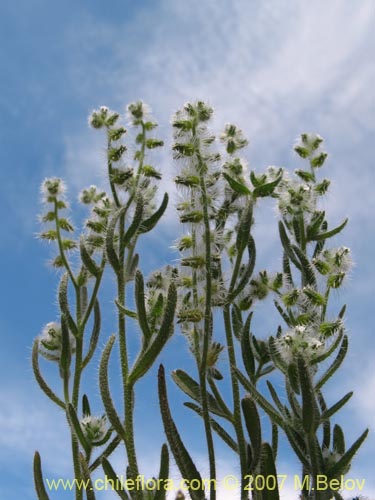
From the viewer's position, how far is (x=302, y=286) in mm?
2617

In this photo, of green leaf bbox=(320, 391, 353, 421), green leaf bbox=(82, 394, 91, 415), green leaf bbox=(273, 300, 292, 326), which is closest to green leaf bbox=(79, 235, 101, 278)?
green leaf bbox=(82, 394, 91, 415)

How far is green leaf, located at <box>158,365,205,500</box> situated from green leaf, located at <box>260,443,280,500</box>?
0.21m

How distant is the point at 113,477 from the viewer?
7.18ft

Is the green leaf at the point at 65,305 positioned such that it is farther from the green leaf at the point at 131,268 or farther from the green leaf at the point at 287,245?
the green leaf at the point at 287,245

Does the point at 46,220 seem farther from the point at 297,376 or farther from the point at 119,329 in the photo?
the point at 297,376

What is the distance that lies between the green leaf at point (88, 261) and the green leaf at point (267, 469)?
921 millimetres

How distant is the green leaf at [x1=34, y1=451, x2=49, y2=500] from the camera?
237 centimetres

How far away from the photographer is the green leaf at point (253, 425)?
212 centimetres

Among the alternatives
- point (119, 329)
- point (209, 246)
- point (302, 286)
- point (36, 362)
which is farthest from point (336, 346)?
point (36, 362)

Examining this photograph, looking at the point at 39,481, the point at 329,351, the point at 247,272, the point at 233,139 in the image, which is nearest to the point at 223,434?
the point at 329,351

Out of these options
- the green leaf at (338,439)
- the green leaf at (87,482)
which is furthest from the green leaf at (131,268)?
the green leaf at (338,439)

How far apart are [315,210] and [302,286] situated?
1.10 ft

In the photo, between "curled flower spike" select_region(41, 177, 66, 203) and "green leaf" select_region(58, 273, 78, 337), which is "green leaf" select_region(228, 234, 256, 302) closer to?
"green leaf" select_region(58, 273, 78, 337)

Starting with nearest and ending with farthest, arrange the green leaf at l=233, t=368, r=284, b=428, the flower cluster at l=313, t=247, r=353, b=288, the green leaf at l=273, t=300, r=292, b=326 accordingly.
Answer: the green leaf at l=233, t=368, r=284, b=428
the flower cluster at l=313, t=247, r=353, b=288
the green leaf at l=273, t=300, r=292, b=326
